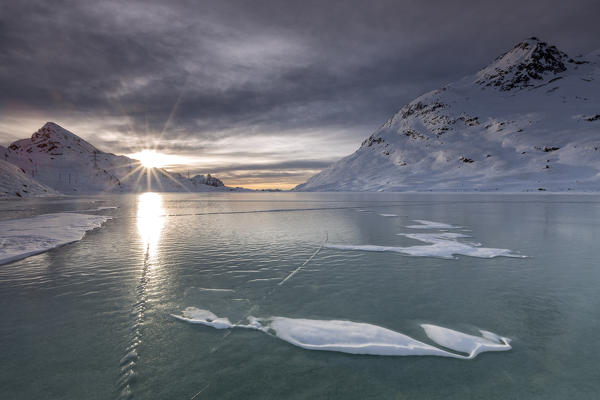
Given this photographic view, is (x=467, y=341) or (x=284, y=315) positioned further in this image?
(x=284, y=315)

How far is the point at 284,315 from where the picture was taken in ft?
24.1

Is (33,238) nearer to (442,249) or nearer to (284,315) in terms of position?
(284,315)

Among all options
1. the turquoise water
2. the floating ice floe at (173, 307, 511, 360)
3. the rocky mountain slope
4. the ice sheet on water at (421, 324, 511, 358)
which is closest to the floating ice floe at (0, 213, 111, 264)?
the turquoise water

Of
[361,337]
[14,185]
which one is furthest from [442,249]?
[14,185]

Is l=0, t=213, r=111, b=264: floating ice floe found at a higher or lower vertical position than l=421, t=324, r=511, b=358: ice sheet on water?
higher

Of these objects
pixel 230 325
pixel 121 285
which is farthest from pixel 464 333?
pixel 121 285

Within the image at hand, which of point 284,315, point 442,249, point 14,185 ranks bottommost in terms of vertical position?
point 284,315

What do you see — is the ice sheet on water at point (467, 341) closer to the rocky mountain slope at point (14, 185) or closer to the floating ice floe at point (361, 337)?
the floating ice floe at point (361, 337)

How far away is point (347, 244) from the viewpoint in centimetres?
1655

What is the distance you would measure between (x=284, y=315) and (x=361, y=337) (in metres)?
1.98

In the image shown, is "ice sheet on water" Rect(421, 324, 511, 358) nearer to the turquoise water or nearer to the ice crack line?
the turquoise water

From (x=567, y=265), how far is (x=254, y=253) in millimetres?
12586

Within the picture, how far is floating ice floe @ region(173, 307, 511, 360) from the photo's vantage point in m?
5.73

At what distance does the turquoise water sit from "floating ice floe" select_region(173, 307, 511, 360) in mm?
213
